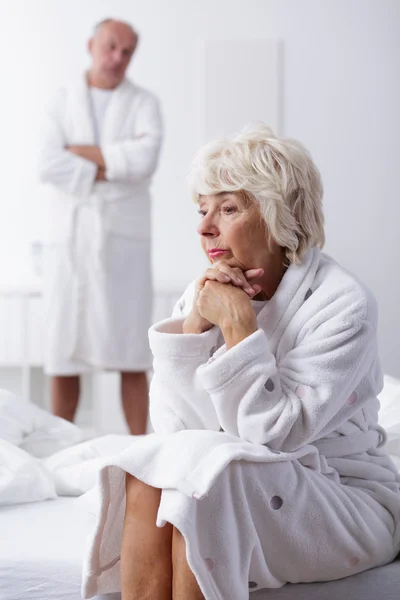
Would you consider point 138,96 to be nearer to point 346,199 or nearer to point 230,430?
point 346,199

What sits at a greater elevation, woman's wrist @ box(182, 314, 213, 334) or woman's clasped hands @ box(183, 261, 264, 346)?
woman's clasped hands @ box(183, 261, 264, 346)

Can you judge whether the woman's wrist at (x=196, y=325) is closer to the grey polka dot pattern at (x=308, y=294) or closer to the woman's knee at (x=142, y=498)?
the grey polka dot pattern at (x=308, y=294)

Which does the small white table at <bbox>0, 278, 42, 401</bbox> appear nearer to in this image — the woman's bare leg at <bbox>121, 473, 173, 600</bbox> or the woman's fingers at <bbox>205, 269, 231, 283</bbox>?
the woman's fingers at <bbox>205, 269, 231, 283</bbox>

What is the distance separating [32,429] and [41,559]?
73cm

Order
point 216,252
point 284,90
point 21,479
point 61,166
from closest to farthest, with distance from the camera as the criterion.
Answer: point 216,252
point 21,479
point 61,166
point 284,90

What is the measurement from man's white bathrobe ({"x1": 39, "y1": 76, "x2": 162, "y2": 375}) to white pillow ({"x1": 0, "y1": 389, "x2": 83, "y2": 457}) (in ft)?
4.60

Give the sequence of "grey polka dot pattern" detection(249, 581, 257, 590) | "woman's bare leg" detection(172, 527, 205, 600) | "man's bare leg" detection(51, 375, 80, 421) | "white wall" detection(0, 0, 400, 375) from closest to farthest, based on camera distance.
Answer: "woman's bare leg" detection(172, 527, 205, 600), "grey polka dot pattern" detection(249, 581, 257, 590), "man's bare leg" detection(51, 375, 80, 421), "white wall" detection(0, 0, 400, 375)

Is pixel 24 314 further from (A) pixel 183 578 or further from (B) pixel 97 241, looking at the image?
(A) pixel 183 578

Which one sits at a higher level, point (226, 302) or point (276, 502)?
point (226, 302)

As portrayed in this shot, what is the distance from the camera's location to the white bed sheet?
4.75 ft

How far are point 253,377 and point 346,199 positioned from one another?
373 centimetres

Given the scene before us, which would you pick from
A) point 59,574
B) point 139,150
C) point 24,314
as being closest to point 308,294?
point 59,574

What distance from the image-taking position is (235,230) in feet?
5.09

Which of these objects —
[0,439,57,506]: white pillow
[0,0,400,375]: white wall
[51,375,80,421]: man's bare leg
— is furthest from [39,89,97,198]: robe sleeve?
[0,439,57,506]: white pillow
